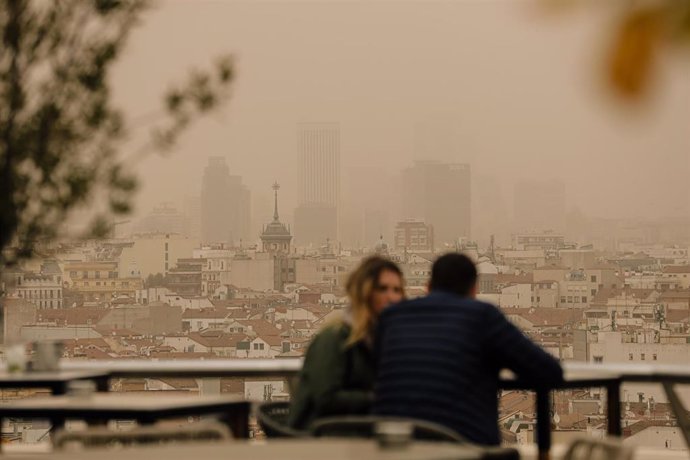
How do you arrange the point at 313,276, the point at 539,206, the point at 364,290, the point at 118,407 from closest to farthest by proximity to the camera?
the point at 364,290 → the point at 118,407 → the point at 539,206 → the point at 313,276

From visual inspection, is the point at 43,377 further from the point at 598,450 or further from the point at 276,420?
the point at 598,450

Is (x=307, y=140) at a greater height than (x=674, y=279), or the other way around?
(x=307, y=140)

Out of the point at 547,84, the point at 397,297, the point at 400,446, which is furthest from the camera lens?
the point at 547,84

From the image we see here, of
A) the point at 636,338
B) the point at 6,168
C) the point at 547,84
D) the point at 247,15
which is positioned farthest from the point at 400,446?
the point at 247,15

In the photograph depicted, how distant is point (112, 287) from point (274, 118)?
1.72 metres

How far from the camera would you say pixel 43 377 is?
17.6 feet

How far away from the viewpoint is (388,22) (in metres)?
8.62

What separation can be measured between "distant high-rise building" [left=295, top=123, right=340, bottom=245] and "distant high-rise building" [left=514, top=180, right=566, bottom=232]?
4.00ft

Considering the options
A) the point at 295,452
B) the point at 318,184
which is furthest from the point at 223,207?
the point at 295,452

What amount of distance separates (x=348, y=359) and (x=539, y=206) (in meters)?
3.19

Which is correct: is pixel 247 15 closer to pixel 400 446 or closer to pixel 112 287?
pixel 112 287

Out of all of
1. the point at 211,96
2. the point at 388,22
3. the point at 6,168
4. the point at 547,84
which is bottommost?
the point at 6,168

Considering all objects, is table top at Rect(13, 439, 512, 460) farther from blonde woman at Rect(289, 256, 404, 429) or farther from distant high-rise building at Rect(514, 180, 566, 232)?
distant high-rise building at Rect(514, 180, 566, 232)

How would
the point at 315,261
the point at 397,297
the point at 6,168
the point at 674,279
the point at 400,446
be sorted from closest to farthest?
the point at 400,446, the point at 6,168, the point at 397,297, the point at 674,279, the point at 315,261
